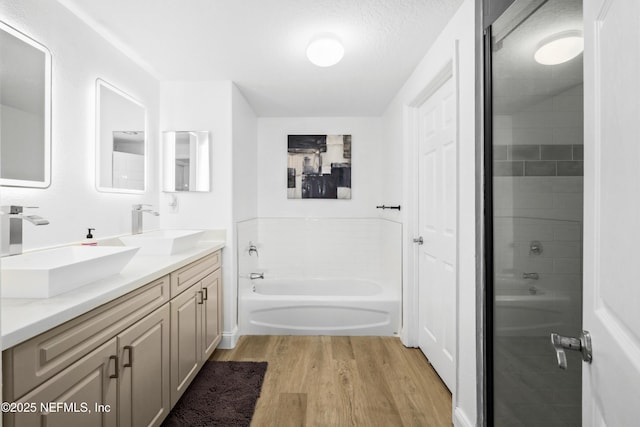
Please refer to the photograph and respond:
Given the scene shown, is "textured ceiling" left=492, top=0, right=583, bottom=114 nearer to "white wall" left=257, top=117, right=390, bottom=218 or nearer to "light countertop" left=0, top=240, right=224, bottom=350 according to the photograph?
"light countertop" left=0, top=240, right=224, bottom=350

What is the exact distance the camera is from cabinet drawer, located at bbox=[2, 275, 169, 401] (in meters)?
0.95

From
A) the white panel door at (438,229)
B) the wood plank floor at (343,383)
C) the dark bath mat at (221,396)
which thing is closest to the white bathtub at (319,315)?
the wood plank floor at (343,383)

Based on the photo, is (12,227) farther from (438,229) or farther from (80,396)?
(438,229)

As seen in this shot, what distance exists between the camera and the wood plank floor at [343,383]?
80.2 inches

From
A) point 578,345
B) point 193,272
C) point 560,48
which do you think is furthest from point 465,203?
point 193,272

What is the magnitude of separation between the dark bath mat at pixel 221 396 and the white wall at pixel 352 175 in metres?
2.13

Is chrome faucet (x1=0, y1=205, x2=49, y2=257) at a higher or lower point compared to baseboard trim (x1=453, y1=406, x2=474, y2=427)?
higher

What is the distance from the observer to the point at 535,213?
3.90 ft

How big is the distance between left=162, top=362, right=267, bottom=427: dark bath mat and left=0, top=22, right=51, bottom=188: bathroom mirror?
1.52 m

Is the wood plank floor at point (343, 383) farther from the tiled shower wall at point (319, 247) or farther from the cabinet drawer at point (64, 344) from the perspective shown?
the tiled shower wall at point (319, 247)

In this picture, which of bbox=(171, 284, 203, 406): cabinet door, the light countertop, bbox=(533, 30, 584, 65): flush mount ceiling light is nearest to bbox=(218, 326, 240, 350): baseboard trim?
bbox=(171, 284, 203, 406): cabinet door

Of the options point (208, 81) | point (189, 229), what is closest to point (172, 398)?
point (189, 229)

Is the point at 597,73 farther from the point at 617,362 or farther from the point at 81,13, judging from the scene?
the point at 81,13

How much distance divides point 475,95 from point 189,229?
2470 mm
